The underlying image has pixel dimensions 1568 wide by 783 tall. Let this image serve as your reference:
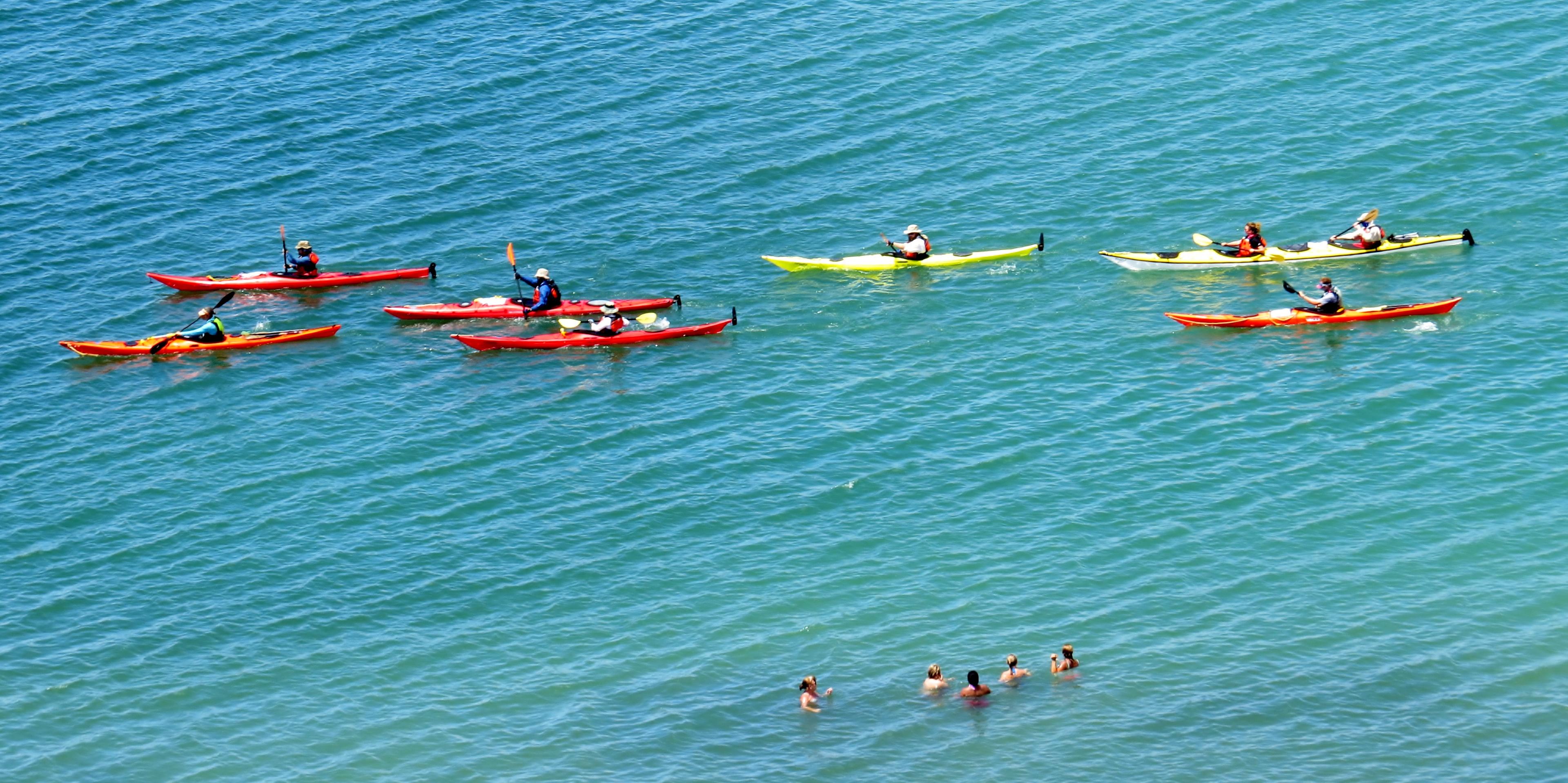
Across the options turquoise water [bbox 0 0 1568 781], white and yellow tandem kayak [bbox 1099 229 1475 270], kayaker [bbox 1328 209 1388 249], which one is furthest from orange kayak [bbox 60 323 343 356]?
kayaker [bbox 1328 209 1388 249]

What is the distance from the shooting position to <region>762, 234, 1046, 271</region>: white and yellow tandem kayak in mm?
64625

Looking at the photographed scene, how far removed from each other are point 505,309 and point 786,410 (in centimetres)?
1275

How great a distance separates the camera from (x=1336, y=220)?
64.6 metres

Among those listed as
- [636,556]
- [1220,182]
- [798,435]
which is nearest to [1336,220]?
[1220,182]

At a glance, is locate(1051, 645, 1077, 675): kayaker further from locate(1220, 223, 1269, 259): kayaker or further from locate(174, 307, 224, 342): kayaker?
locate(174, 307, 224, 342): kayaker

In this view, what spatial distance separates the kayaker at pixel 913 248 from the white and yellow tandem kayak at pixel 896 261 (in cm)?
11

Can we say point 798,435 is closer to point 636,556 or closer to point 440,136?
point 636,556

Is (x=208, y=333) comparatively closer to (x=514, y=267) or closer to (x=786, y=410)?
(x=514, y=267)

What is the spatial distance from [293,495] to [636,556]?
1136cm

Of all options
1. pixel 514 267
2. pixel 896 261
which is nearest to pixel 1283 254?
pixel 896 261

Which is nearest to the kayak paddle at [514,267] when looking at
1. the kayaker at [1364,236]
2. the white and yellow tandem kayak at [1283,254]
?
the white and yellow tandem kayak at [1283,254]

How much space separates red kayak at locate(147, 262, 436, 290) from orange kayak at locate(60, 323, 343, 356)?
3.84 meters

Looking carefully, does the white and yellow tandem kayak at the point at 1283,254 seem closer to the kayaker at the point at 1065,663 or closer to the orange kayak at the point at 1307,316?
the orange kayak at the point at 1307,316

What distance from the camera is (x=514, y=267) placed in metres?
61.7
